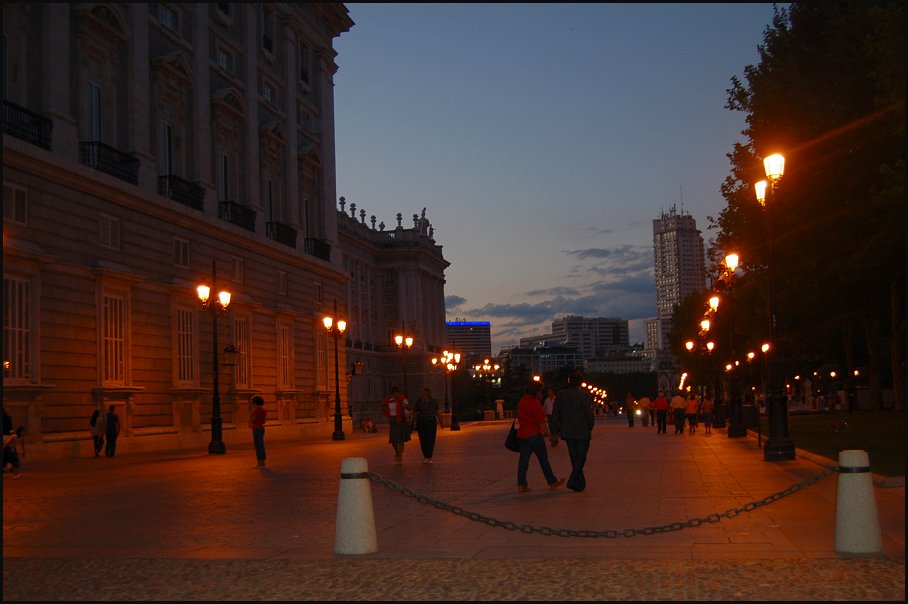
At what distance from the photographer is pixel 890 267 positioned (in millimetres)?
32781

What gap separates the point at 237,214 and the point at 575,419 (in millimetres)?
31634

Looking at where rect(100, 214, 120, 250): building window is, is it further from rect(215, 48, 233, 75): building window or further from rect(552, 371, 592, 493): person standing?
rect(552, 371, 592, 493): person standing

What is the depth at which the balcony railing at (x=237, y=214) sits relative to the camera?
45719 millimetres

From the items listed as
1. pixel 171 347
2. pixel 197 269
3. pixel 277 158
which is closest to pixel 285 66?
pixel 277 158

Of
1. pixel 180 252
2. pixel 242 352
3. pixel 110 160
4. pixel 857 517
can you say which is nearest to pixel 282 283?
pixel 242 352

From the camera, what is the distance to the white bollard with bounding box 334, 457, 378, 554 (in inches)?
406

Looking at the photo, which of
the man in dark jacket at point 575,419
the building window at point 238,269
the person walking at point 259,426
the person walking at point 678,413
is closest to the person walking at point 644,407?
the person walking at point 678,413

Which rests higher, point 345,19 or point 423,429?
point 345,19

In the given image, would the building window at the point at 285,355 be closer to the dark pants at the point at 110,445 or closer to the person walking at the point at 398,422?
the dark pants at the point at 110,445

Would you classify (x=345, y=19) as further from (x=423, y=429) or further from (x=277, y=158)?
(x=423, y=429)

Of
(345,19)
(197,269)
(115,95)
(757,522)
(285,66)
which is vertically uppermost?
(345,19)

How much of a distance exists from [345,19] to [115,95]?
26.1 metres

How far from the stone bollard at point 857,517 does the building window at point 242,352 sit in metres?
37.1

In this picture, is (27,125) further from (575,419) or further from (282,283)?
(282,283)
